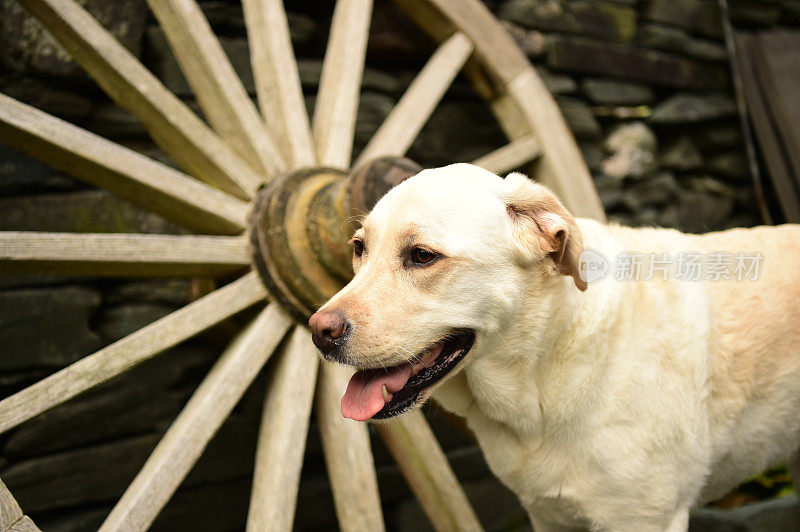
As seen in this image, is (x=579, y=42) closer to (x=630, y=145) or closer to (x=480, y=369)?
(x=630, y=145)

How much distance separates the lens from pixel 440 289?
157 cm

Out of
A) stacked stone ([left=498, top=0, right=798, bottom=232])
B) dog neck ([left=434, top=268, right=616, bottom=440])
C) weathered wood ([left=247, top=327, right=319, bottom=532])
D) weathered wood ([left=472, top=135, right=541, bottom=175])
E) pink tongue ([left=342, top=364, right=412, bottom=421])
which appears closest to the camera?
pink tongue ([left=342, top=364, right=412, bottom=421])

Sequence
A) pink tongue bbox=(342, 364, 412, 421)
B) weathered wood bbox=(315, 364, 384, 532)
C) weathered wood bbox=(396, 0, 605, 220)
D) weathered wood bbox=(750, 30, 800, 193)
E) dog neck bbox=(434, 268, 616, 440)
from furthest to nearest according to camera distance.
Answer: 1. weathered wood bbox=(750, 30, 800, 193)
2. weathered wood bbox=(396, 0, 605, 220)
3. weathered wood bbox=(315, 364, 384, 532)
4. dog neck bbox=(434, 268, 616, 440)
5. pink tongue bbox=(342, 364, 412, 421)

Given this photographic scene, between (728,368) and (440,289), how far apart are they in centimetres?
→ 89

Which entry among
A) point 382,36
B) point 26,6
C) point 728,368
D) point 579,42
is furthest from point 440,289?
point 579,42

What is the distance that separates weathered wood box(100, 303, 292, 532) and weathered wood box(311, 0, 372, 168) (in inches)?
24.5

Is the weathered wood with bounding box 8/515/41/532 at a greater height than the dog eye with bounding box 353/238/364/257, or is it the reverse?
the dog eye with bounding box 353/238/364/257

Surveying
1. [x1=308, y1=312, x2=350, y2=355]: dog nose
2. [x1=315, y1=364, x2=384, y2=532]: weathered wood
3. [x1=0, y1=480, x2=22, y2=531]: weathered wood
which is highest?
[x1=308, y1=312, x2=350, y2=355]: dog nose

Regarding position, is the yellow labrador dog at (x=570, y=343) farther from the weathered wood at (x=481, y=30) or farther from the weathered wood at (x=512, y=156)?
the weathered wood at (x=481, y=30)

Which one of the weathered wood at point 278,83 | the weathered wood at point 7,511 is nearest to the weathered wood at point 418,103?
the weathered wood at point 278,83

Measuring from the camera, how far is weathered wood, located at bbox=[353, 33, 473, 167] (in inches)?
98.4

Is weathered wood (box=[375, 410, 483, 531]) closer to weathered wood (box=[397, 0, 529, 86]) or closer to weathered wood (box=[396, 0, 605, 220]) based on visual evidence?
weathered wood (box=[396, 0, 605, 220])

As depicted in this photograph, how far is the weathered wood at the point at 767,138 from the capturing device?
3.89 metres

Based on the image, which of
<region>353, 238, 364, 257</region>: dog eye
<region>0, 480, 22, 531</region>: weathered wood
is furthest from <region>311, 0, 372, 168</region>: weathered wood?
<region>0, 480, 22, 531</region>: weathered wood
